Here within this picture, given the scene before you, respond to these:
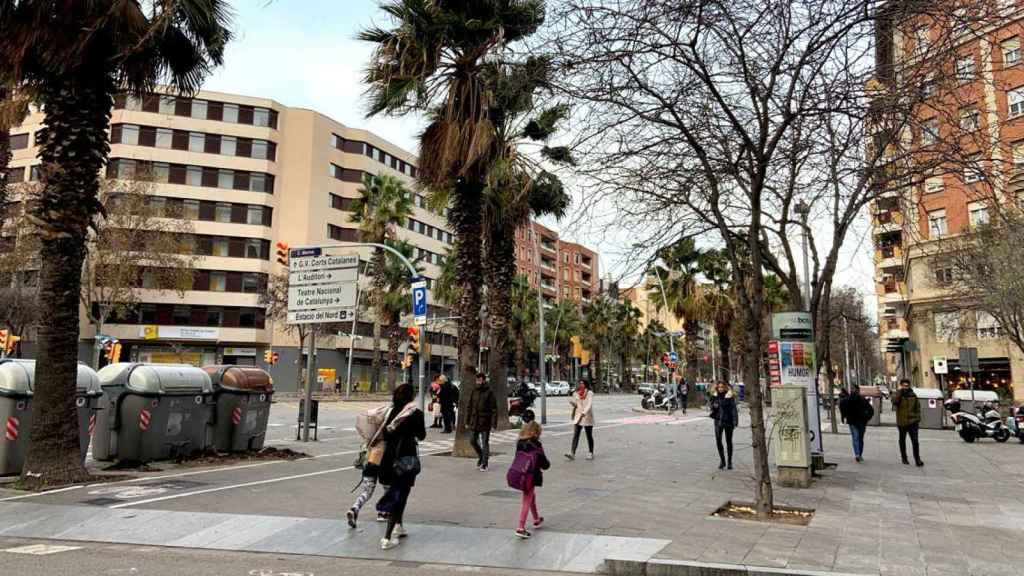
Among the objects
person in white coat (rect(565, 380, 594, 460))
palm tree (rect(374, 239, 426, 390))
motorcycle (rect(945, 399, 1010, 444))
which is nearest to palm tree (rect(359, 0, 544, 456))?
person in white coat (rect(565, 380, 594, 460))

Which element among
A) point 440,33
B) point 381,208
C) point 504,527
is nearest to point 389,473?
point 504,527

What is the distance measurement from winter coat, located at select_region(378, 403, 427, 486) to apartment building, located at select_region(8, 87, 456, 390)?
46635 millimetres

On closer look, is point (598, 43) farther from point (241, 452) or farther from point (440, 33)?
point (241, 452)

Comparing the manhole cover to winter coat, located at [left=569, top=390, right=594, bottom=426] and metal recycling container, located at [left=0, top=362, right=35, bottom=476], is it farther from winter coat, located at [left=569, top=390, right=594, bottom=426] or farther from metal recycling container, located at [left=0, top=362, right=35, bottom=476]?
metal recycling container, located at [left=0, top=362, right=35, bottom=476]

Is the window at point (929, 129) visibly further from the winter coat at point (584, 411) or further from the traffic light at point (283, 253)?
the traffic light at point (283, 253)

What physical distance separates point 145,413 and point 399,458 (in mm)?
7459

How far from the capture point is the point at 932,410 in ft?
81.3

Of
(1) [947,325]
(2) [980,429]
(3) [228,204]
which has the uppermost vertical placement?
(3) [228,204]

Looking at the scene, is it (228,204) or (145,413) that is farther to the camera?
(228,204)

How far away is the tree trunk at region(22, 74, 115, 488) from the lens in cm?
1020

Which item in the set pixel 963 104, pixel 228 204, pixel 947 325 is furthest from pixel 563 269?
pixel 963 104

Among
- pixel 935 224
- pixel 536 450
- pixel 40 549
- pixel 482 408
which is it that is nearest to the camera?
pixel 40 549

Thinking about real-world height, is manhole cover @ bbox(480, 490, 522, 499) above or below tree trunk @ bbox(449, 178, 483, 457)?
below

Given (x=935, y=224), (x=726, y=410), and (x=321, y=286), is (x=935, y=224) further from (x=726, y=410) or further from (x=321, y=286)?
(x=321, y=286)
